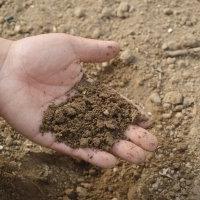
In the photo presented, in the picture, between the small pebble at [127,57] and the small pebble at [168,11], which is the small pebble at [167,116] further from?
the small pebble at [168,11]

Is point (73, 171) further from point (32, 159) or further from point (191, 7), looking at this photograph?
point (191, 7)

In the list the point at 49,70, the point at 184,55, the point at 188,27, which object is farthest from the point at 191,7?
the point at 49,70

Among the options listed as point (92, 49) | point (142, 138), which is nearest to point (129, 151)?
point (142, 138)

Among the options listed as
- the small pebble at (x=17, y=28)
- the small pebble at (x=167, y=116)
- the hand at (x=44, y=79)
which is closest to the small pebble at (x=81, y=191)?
the hand at (x=44, y=79)

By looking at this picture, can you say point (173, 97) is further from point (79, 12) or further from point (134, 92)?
point (79, 12)

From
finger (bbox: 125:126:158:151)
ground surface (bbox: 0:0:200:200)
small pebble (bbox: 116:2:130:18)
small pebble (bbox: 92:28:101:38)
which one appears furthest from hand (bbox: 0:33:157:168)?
small pebble (bbox: 116:2:130:18)

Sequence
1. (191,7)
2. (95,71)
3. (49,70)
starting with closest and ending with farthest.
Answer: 1. (49,70)
2. (95,71)
3. (191,7)

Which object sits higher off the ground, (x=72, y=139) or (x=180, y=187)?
(x=72, y=139)
